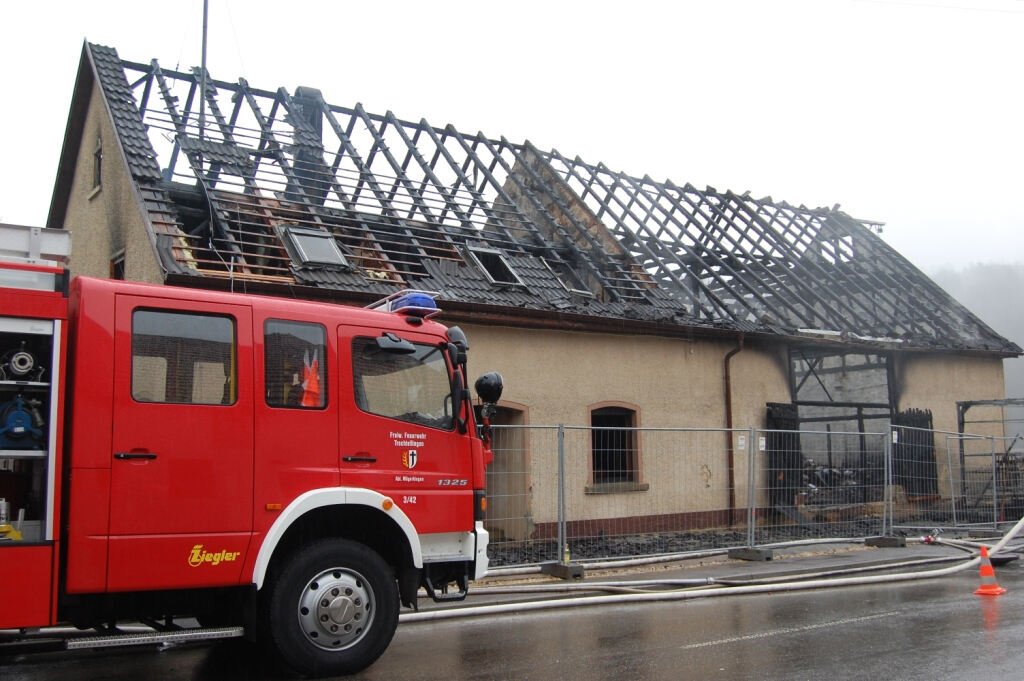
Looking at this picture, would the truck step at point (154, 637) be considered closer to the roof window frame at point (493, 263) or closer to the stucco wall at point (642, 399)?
the stucco wall at point (642, 399)

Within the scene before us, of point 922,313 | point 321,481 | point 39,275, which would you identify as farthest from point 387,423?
point 922,313

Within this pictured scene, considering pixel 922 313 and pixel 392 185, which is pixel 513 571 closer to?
pixel 392 185

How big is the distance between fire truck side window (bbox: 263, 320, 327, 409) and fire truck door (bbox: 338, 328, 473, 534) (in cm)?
16

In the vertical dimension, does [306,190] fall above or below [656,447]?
above

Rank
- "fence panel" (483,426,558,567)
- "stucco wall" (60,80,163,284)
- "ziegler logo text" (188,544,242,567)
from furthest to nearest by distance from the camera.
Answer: "stucco wall" (60,80,163,284) < "fence panel" (483,426,558,567) < "ziegler logo text" (188,544,242,567)

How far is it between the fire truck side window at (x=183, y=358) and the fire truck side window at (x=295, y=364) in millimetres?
233

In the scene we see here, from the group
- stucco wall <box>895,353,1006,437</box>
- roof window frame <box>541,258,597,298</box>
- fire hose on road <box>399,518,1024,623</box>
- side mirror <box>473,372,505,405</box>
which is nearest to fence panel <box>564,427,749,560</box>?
fire hose on road <box>399,518,1024,623</box>

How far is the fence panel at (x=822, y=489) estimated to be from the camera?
12398mm

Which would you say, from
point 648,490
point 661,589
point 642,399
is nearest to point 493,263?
point 642,399

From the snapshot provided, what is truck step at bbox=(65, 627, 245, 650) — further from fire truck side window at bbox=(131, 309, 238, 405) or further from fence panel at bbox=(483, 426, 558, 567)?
fence panel at bbox=(483, 426, 558, 567)

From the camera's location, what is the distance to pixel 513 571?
991 centimetres

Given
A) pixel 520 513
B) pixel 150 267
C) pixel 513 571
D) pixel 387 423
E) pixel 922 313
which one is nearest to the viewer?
pixel 387 423

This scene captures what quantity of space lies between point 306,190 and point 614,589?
9045mm

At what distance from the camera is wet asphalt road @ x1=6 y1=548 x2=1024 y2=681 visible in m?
5.82
